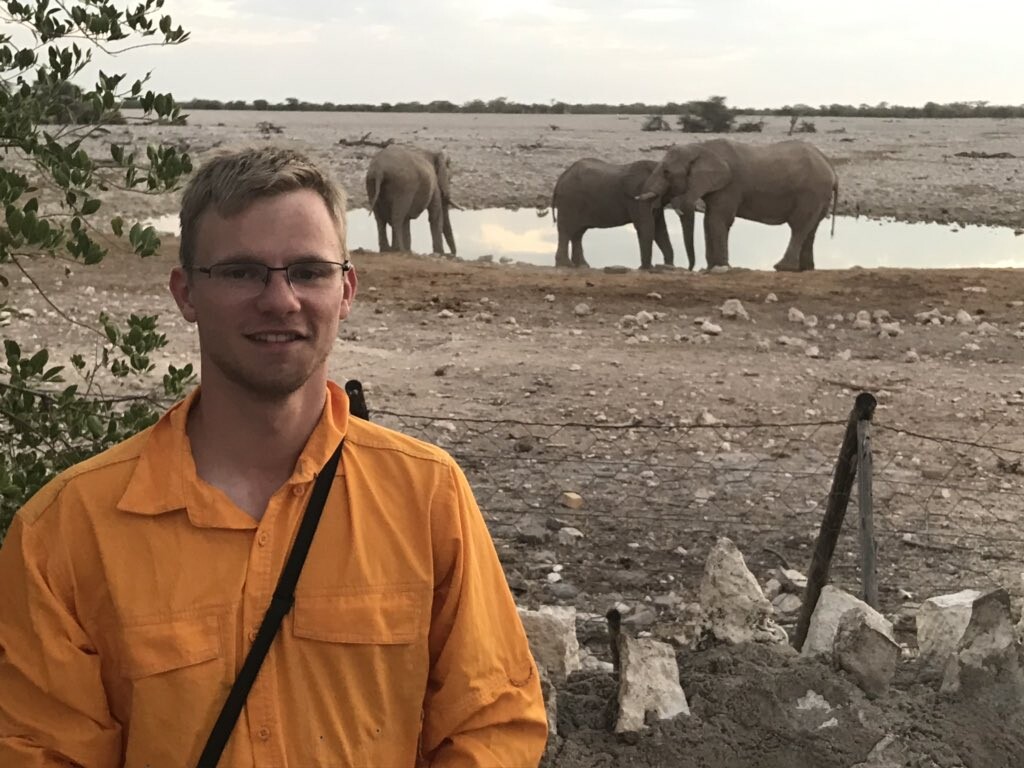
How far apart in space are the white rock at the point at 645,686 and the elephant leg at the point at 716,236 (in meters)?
14.3

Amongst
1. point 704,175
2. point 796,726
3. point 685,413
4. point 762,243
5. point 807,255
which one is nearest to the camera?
point 796,726

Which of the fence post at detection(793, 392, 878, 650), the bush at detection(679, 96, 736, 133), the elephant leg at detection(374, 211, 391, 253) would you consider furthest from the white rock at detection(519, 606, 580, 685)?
the bush at detection(679, 96, 736, 133)

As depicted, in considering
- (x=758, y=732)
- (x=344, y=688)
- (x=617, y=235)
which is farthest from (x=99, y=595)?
(x=617, y=235)

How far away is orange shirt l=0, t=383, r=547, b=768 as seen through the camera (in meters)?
1.81

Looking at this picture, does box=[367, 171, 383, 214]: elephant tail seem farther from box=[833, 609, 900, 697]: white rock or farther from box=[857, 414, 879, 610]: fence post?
box=[833, 609, 900, 697]: white rock

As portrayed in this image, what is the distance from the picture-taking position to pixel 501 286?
42.1 feet

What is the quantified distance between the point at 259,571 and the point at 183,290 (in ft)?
1.70

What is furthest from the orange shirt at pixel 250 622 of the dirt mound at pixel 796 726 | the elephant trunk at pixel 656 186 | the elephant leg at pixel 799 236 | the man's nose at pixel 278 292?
the elephant leg at pixel 799 236

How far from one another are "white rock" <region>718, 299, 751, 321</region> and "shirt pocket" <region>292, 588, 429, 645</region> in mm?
9375

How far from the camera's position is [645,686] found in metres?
3.32

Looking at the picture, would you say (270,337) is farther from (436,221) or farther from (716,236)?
(436,221)

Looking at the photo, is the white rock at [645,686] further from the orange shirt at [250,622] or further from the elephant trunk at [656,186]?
the elephant trunk at [656,186]

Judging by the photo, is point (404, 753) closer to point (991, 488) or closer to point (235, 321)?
point (235, 321)

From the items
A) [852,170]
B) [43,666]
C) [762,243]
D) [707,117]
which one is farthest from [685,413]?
[707,117]
